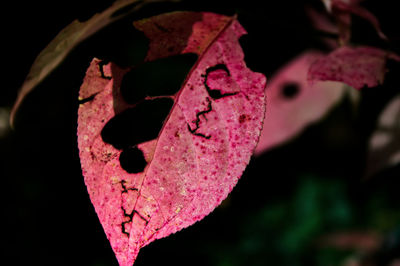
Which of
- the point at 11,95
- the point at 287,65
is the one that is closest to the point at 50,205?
the point at 11,95

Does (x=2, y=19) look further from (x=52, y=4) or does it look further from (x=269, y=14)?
(x=269, y=14)

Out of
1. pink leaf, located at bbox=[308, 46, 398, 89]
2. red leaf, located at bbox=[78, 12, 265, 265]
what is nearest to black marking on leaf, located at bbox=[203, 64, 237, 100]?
red leaf, located at bbox=[78, 12, 265, 265]

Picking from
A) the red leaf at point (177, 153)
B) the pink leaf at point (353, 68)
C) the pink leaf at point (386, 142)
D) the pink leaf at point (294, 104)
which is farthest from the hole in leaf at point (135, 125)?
the pink leaf at point (386, 142)

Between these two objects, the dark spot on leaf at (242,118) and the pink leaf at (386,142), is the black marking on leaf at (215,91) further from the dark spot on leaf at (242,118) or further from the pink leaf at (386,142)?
the pink leaf at (386,142)

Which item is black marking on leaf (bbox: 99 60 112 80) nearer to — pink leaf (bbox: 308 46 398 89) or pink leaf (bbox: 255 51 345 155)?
pink leaf (bbox: 308 46 398 89)

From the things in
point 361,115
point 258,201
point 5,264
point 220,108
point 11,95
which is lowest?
point 258,201

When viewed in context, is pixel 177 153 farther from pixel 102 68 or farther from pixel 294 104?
pixel 294 104
